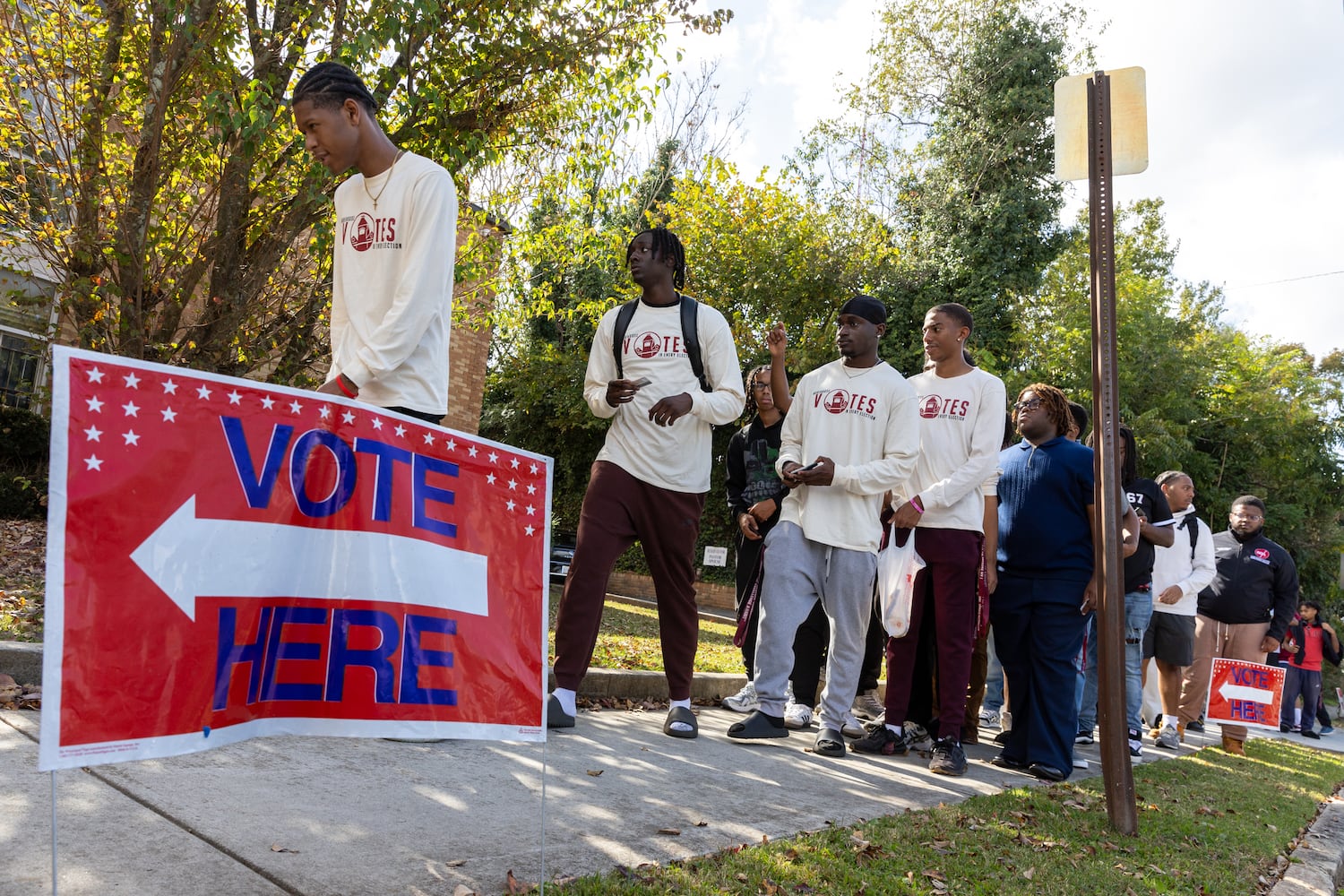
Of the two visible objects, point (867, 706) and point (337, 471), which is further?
point (867, 706)

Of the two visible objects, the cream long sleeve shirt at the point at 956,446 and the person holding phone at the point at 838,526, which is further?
the cream long sleeve shirt at the point at 956,446

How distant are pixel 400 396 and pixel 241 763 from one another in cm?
136

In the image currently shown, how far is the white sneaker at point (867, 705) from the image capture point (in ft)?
23.1

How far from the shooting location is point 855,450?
5.38 meters

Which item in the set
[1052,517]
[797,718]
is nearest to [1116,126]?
[1052,517]

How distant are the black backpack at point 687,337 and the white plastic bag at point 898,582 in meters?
1.34

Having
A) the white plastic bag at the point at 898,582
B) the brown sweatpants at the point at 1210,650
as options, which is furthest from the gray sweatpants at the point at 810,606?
the brown sweatpants at the point at 1210,650

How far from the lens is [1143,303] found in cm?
2655

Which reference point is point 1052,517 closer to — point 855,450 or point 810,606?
point 855,450

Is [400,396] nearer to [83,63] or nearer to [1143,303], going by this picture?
[83,63]

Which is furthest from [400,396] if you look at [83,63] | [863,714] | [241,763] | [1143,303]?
[1143,303]

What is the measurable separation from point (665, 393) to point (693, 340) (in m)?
0.32

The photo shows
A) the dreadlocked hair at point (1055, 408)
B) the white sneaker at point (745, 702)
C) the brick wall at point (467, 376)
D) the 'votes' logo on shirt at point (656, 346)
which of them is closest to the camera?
the 'votes' logo on shirt at point (656, 346)

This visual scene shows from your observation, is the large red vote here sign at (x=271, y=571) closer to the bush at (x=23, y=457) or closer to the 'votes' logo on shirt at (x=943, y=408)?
the 'votes' logo on shirt at (x=943, y=408)
